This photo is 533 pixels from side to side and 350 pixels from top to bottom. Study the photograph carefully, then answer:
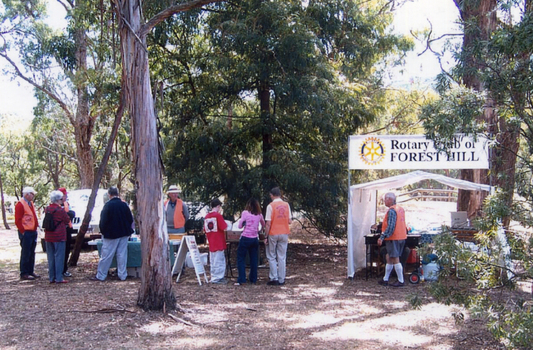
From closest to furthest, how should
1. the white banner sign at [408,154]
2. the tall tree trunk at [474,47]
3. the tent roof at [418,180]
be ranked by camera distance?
the tall tree trunk at [474,47] → the white banner sign at [408,154] → the tent roof at [418,180]

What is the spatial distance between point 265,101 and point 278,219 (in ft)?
15.5

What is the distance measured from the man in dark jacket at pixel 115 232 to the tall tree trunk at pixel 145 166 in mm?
2738

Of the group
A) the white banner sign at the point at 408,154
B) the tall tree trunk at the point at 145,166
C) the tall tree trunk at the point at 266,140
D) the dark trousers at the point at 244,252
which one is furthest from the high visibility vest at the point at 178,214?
the white banner sign at the point at 408,154

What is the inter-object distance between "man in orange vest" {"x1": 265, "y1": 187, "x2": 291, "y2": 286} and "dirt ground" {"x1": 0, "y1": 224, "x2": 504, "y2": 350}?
1.01 ft

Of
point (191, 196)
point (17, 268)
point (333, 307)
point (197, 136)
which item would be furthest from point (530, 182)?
point (17, 268)

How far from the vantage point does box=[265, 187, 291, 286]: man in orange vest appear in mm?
10273

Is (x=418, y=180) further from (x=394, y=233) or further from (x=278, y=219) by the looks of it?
(x=278, y=219)

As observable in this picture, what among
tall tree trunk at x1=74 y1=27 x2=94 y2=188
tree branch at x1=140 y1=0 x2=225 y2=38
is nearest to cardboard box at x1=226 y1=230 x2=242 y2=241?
tree branch at x1=140 y1=0 x2=225 y2=38

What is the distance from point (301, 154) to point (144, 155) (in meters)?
6.23

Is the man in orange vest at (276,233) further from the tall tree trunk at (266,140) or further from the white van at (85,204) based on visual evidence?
the white van at (85,204)

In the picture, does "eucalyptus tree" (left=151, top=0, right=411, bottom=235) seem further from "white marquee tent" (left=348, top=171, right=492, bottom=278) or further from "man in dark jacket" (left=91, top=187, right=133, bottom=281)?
"man in dark jacket" (left=91, top=187, right=133, bottom=281)

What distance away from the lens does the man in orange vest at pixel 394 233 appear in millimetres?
10234

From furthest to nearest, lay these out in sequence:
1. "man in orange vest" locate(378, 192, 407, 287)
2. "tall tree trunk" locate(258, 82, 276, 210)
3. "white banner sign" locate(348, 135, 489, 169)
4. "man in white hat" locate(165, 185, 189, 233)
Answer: "tall tree trunk" locate(258, 82, 276, 210), "man in white hat" locate(165, 185, 189, 233), "white banner sign" locate(348, 135, 489, 169), "man in orange vest" locate(378, 192, 407, 287)

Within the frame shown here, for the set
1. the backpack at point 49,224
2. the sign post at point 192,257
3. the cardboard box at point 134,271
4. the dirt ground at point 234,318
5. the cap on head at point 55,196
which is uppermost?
the cap on head at point 55,196
